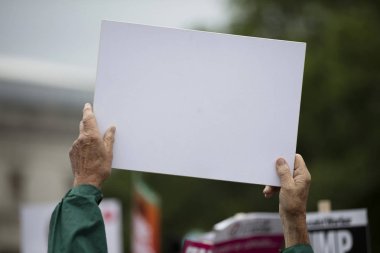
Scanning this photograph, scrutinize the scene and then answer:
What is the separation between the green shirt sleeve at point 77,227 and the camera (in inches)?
110

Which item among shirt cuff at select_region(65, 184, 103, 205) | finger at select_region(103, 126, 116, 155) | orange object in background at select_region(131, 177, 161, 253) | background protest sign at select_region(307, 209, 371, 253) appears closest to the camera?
shirt cuff at select_region(65, 184, 103, 205)

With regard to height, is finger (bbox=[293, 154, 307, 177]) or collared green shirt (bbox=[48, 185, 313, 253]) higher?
finger (bbox=[293, 154, 307, 177])

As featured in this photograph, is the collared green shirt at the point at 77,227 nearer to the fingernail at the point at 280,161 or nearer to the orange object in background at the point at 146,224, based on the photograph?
the fingernail at the point at 280,161

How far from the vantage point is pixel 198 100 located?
3.32 m

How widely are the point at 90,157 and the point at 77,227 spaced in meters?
0.34

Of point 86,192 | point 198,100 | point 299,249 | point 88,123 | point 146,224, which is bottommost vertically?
point 146,224

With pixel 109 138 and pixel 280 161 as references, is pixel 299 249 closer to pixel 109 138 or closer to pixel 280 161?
pixel 280 161

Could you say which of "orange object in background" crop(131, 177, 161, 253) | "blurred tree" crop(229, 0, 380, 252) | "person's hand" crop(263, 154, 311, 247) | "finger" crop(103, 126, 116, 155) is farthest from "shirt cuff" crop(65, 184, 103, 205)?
"blurred tree" crop(229, 0, 380, 252)

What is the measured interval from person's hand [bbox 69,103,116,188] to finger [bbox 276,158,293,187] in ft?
2.23

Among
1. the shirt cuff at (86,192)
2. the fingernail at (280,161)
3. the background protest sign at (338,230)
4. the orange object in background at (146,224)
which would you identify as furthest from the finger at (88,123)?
the orange object in background at (146,224)

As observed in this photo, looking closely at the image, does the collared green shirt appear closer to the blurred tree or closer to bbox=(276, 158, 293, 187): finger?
bbox=(276, 158, 293, 187): finger

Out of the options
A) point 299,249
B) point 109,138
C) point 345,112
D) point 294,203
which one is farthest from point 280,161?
point 345,112

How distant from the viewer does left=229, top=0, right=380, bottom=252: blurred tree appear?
54.2 ft

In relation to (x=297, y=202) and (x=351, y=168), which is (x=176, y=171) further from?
(x=351, y=168)
